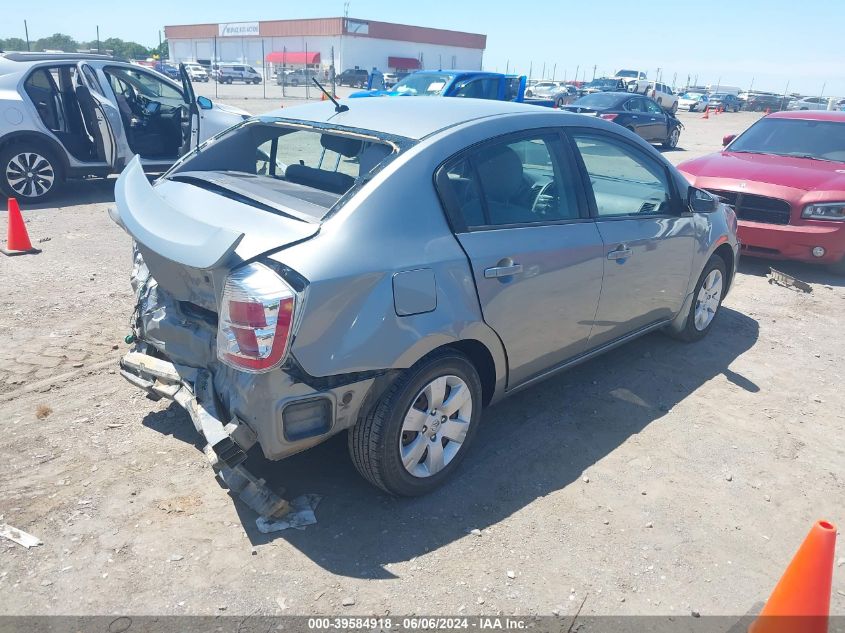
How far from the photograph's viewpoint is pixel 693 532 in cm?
325

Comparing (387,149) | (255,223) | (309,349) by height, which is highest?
(387,149)

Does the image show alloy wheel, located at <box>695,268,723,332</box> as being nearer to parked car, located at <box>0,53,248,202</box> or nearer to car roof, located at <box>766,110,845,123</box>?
car roof, located at <box>766,110,845,123</box>

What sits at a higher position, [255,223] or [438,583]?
[255,223]

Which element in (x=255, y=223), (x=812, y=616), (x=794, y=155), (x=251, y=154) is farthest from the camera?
(x=794, y=155)

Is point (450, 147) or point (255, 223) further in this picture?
point (450, 147)

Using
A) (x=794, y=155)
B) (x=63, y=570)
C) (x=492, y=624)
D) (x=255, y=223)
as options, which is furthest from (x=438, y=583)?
(x=794, y=155)

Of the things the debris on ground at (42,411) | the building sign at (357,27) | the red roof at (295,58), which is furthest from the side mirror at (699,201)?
the building sign at (357,27)

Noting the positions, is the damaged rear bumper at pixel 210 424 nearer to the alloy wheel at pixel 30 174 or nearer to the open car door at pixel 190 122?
the open car door at pixel 190 122

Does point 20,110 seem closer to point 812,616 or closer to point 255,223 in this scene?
point 255,223

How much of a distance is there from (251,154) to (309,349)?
6.28 feet

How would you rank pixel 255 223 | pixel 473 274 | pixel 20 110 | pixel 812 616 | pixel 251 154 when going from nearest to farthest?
1. pixel 812 616
2. pixel 255 223
3. pixel 473 274
4. pixel 251 154
5. pixel 20 110

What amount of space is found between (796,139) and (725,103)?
155ft

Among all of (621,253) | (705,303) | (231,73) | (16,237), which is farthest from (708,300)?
(231,73)

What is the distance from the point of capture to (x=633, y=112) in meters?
18.1
